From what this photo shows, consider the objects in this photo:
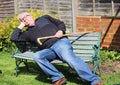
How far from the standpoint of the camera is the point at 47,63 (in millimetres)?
7094

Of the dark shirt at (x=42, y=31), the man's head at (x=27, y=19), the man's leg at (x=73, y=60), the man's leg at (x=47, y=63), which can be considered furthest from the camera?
the man's head at (x=27, y=19)

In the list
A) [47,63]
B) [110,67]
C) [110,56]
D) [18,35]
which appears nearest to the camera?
[47,63]

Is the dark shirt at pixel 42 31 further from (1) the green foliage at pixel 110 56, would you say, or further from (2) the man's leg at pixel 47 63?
(1) the green foliage at pixel 110 56

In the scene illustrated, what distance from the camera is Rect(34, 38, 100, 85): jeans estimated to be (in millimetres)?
6871

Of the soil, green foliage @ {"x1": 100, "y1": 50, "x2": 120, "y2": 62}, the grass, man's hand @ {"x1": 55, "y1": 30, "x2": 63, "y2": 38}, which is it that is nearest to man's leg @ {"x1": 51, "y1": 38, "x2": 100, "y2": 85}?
man's hand @ {"x1": 55, "y1": 30, "x2": 63, "y2": 38}

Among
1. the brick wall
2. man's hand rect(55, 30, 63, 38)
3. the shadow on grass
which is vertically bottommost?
the shadow on grass

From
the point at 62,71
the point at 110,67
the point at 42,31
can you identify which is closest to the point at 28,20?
the point at 42,31

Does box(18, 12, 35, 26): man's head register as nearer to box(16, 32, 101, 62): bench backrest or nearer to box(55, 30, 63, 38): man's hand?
box(55, 30, 63, 38): man's hand

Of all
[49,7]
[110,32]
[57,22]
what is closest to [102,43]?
[110,32]

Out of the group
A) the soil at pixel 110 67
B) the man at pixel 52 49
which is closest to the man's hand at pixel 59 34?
the man at pixel 52 49

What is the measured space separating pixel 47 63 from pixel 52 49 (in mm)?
298

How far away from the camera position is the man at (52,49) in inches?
272

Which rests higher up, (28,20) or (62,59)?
(28,20)

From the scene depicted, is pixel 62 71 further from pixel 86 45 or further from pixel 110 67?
pixel 110 67
